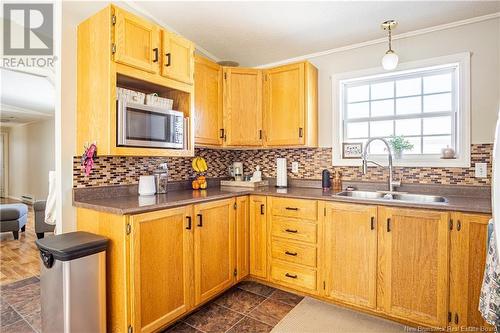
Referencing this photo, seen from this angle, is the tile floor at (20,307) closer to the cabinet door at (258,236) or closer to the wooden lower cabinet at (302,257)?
the wooden lower cabinet at (302,257)

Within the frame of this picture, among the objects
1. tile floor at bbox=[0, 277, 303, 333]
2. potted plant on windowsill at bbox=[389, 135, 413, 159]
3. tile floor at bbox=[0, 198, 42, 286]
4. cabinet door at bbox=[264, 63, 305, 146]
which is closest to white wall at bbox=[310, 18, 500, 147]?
potted plant on windowsill at bbox=[389, 135, 413, 159]

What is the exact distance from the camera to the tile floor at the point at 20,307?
1904 mm

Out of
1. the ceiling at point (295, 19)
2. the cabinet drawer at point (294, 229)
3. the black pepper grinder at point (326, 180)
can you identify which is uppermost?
the ceiling at point (295, 19)

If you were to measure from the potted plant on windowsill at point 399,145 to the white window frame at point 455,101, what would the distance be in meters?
0.06

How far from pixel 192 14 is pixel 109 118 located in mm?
1180

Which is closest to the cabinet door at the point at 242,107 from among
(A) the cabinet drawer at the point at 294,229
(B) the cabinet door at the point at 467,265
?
(A) the cabinet drawer at the point at 294,229

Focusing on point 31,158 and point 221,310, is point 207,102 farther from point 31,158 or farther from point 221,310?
point 31,158

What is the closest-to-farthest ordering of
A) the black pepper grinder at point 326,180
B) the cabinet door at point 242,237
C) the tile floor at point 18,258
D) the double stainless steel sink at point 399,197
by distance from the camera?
the double stainless steel sink at point 399,197
the cabinet door at point 242,237
the black pepper grinder at point 326,180
the tile floor at point 18,258

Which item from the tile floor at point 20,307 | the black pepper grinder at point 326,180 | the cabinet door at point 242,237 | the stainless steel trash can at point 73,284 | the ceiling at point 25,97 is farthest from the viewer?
the ceiling at point 25,97

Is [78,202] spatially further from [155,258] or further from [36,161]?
[36,161]

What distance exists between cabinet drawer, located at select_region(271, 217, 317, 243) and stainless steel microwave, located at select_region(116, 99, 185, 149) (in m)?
1.09

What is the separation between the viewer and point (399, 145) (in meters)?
2.53

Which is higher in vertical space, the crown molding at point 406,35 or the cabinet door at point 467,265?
the crown molding at point 406,35

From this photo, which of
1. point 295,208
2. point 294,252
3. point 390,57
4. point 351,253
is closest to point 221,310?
point 294,252
